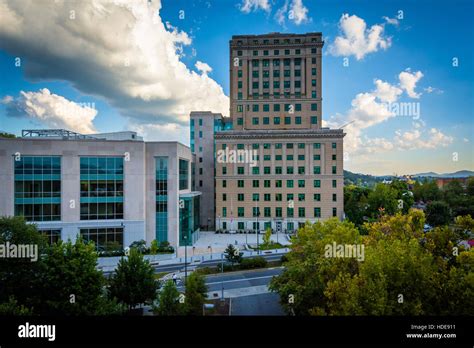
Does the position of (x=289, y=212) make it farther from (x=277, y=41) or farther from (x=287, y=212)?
(x=277, y=41)

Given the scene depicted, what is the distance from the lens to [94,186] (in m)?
24.1

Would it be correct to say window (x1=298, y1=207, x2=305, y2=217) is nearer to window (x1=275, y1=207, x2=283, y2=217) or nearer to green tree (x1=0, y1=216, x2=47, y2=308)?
window (x1=275, y1=207, x2=283, y2=217)

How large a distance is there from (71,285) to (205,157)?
31.0 meters

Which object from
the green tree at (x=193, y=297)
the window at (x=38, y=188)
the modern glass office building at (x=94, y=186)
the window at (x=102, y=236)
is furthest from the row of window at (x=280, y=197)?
the green tree at (x=193, y=297)

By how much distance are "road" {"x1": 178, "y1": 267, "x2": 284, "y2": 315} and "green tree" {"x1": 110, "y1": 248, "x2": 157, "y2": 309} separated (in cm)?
402

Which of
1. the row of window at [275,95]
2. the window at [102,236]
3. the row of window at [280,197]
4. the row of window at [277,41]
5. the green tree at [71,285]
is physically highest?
the row of window at [277,41]

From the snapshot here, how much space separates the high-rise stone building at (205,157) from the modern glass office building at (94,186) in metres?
12.7

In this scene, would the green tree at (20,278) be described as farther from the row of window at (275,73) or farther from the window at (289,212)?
the row of window at (275,73)

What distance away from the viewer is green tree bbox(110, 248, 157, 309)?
1221cm

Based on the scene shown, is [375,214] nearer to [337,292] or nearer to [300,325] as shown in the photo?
[337,292]

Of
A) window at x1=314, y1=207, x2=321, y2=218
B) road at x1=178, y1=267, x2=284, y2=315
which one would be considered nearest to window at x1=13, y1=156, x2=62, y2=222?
road at x1=178, y1=267, x2=284, y2=315

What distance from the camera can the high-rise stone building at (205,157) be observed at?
39625 mm

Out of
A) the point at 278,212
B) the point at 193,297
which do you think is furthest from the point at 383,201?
the point at 193,297

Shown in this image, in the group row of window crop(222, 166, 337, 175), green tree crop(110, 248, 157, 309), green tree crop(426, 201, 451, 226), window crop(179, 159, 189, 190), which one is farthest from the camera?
row of window crop(222, 166, 337, 175)
